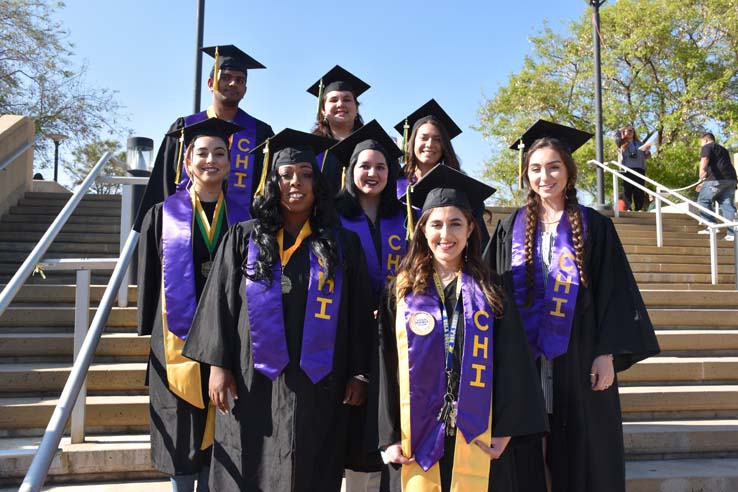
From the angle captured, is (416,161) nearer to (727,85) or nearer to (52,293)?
(52,293)

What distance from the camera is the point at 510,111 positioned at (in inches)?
935

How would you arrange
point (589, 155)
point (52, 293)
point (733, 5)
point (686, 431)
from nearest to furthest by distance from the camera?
1. point (686, 431)
2. point (52, 293)
3. point (733, 5)
4. point (589, 155)

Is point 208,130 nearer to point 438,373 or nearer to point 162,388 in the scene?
point 162,388

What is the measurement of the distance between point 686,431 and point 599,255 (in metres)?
2.08

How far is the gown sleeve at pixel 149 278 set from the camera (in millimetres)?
3230

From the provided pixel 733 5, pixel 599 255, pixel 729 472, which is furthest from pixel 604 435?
pixel 733 5

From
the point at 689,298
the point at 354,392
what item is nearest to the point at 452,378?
the point at 354,392

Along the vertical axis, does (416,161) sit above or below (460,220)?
above

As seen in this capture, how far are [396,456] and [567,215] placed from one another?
148cm

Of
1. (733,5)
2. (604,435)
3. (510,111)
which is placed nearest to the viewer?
(604,435)

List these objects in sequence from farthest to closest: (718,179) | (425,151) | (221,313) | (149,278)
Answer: (718,179)
(425,151)
(149,278)
(221,313)

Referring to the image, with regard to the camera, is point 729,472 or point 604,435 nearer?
point 604,435

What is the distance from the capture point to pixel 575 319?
2984 mm

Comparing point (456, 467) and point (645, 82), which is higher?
point (645, 82)
